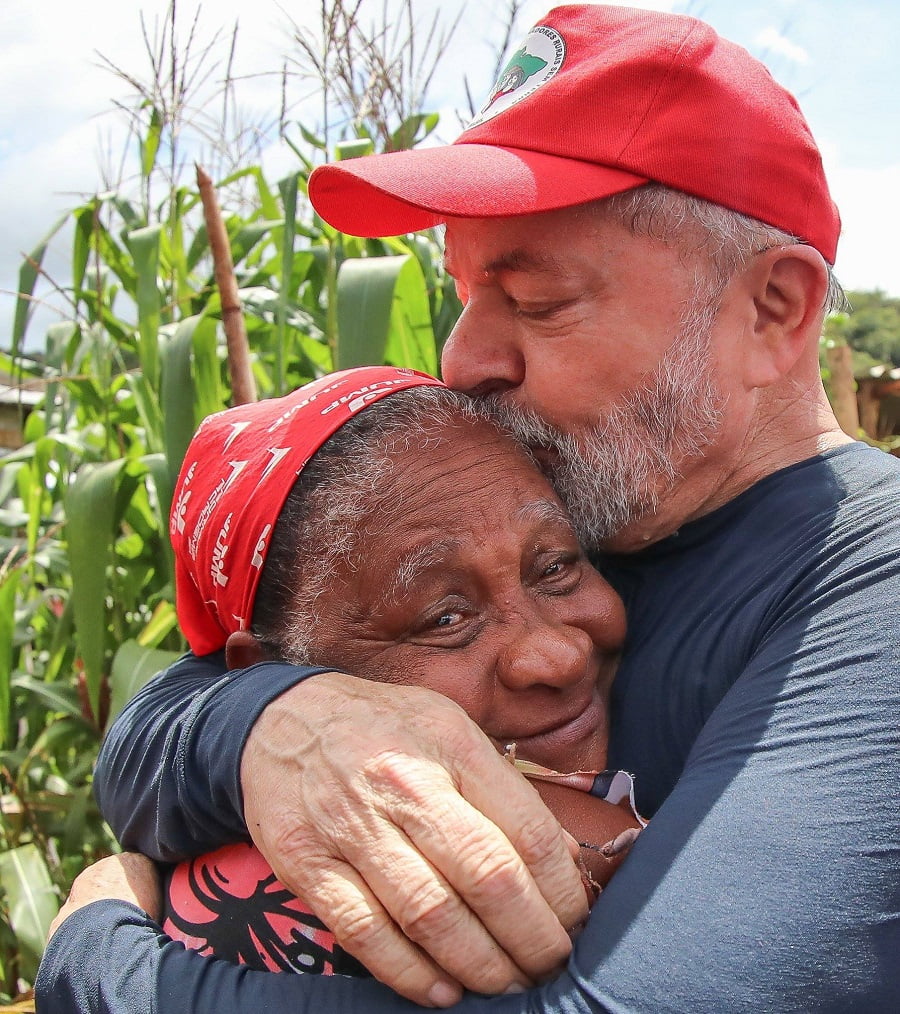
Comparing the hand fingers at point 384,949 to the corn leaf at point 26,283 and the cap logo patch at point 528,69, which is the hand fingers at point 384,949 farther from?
the corn leaf at point 26,283

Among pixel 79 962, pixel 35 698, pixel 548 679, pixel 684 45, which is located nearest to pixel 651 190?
pixel 684 45

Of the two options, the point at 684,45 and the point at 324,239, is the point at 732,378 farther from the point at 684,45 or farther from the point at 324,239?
the point at 324,239

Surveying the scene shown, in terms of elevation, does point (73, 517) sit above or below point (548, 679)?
above

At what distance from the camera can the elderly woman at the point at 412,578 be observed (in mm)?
1265

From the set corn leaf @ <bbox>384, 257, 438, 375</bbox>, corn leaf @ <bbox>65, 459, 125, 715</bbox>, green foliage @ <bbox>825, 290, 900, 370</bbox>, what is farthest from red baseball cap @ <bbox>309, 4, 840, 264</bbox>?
green foliage @ <bbox>825, 290, 900, 370</bbox>

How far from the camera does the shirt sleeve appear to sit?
3.70ft

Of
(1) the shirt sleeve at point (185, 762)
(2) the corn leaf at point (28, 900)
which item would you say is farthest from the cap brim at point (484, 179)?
(2) the corn leaf at point (28, 900)

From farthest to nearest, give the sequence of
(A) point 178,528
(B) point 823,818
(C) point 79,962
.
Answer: (A) point 178,528 → (C) point 79,962 → (B) point 823,818

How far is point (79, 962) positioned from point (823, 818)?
2.75ft

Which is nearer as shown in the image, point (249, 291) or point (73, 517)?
point (73, 517)

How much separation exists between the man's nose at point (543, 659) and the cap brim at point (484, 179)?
57 cm

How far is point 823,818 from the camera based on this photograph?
844mm

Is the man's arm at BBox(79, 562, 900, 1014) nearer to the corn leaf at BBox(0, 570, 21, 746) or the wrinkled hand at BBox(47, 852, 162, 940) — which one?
the wrinkled hand at BBox(47, 852, 162, 940)

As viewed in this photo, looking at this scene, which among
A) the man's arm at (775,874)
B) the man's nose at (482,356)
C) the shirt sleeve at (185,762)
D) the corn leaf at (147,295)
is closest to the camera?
the man's arm at (775,874)
